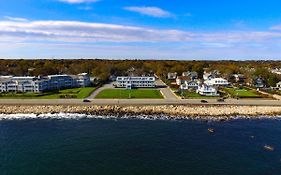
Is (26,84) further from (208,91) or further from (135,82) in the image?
(208,91)

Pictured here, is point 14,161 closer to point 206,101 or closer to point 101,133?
point 101,133

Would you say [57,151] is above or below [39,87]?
below

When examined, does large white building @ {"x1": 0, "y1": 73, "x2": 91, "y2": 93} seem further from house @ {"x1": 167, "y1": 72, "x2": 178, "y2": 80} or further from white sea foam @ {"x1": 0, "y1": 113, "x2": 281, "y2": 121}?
house @ {"x1": 167, "y1": 72, "x2": 178, "y2": 80}

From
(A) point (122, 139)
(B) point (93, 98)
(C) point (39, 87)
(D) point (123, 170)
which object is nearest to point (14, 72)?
(C) point (39, 87)

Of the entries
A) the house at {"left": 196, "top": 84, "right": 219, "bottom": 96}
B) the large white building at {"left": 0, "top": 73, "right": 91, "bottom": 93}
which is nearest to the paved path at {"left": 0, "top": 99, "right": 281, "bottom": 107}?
the house at {"left": 196, "top": 84, "right": 219, "bottom": 96}

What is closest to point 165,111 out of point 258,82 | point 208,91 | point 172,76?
point 208,91

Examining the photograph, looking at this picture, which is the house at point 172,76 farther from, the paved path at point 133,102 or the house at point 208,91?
the paved path at point 133,102

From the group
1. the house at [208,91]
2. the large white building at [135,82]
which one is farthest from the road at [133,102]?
the large white building at [135,82]
